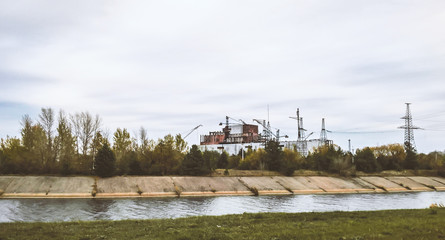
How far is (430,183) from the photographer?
83.7 metres

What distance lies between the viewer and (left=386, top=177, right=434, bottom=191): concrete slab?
76938mm

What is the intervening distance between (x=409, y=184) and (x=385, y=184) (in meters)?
7.09

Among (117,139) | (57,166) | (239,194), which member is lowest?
(239,194)

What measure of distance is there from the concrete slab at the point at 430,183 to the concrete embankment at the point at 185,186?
19 centimetres

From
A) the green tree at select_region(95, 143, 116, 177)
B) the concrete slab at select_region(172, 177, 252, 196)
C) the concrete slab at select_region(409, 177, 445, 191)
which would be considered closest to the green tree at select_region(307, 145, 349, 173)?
the concrete slab at select_region(409, 177, 445, 191)

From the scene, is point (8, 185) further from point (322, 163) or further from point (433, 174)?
point (433, 174)

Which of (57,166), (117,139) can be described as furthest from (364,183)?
(57,166)

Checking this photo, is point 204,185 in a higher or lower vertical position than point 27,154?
lower

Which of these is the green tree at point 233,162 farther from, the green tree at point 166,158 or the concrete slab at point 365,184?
the concrete slab at point 365,184

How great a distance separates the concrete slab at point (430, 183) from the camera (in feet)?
262

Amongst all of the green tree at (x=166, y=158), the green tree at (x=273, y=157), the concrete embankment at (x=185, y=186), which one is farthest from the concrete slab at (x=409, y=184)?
the green tree at (x=166, y=158)

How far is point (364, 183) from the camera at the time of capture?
254 ft

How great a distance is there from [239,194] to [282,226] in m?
42.1

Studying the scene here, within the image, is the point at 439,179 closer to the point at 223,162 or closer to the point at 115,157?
the point at 223,162
